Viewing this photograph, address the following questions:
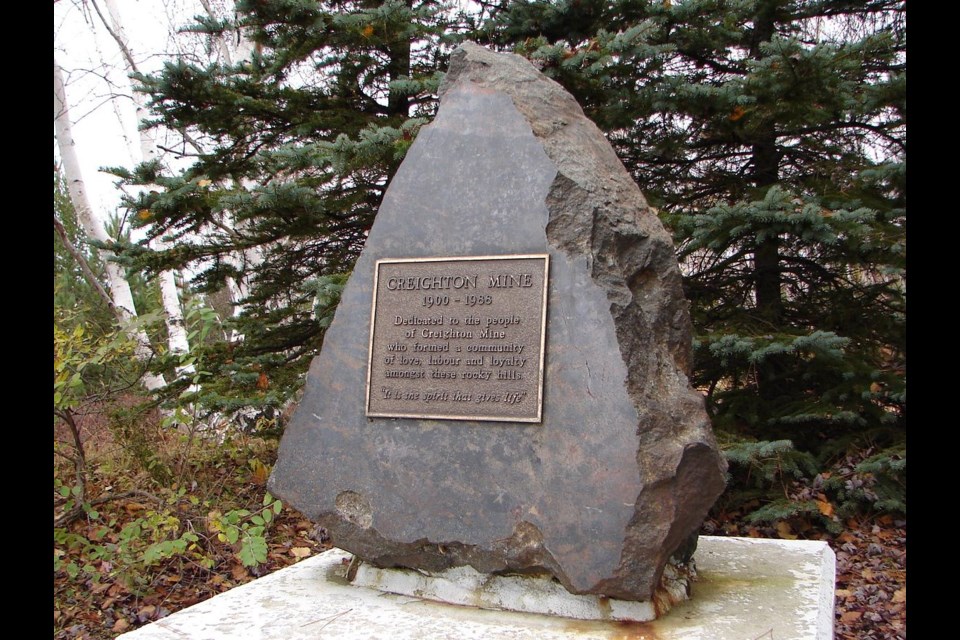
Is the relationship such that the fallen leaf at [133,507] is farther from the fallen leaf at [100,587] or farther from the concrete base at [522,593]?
the concrete base at [522,593]

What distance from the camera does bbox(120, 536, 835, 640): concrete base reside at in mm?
3094

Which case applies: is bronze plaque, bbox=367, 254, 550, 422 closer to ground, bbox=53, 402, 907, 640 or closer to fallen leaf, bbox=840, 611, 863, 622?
→ ground, bbox=53, 402, 907, 640

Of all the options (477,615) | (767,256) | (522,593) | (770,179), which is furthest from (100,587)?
(770,179)

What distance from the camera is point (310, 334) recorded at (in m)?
6.56

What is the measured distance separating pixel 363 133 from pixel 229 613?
331 centimetres

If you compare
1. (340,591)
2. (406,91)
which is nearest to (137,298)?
(406,91)

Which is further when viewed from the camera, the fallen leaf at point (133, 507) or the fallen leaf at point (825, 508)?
the fallen leaf at point (133, 507)

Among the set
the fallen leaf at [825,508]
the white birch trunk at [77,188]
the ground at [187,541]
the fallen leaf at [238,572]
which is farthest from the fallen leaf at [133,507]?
the fallen leaf at [825,508]

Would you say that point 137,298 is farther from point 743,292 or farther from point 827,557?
point 827,557

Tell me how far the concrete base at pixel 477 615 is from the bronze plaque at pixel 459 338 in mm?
797

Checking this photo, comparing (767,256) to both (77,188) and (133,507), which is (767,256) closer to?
(133,507)

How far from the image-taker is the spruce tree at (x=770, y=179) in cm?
558

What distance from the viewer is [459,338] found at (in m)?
3.58
